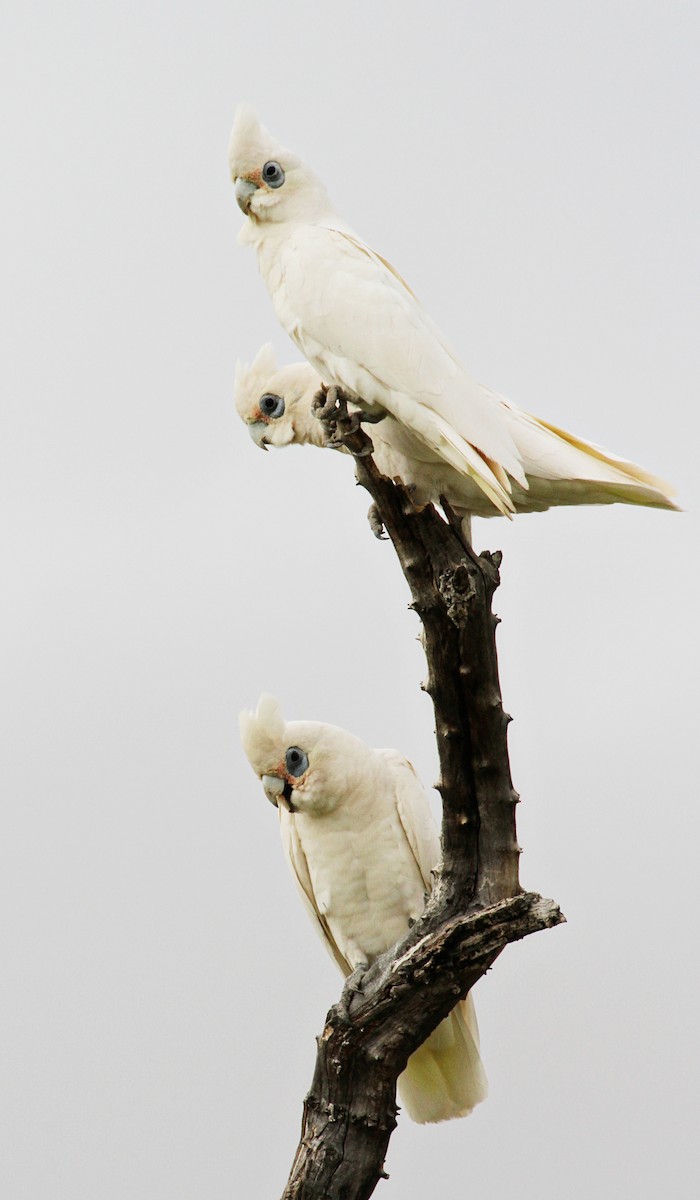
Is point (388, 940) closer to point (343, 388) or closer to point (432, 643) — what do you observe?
point (432, 643)

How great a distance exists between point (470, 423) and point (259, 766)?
4.14 feet

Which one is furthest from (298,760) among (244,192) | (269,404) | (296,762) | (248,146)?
(248,146)

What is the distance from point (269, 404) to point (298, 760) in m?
1.09

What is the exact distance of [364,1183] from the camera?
10.1 ft

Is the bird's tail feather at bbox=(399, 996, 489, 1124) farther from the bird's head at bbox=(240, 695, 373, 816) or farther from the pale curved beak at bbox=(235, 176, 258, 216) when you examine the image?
the pale curved beak at bbox=(235, 176, 258, 216)

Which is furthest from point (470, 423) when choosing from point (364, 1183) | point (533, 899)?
point (364, 1183)

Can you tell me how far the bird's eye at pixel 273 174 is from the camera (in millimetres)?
3270

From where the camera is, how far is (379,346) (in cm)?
288

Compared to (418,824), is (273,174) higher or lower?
higher

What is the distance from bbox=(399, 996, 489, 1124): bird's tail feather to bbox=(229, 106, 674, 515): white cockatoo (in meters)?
1.65

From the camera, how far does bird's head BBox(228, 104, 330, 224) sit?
3.26 meters

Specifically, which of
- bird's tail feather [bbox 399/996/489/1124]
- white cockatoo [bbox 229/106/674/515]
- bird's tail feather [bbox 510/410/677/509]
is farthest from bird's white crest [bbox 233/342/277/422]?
bird's tail feather [bbox 399/996/489/1124]

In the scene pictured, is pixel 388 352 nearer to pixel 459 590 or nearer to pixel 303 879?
pixel 459 590

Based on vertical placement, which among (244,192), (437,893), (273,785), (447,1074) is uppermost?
(244,192)
